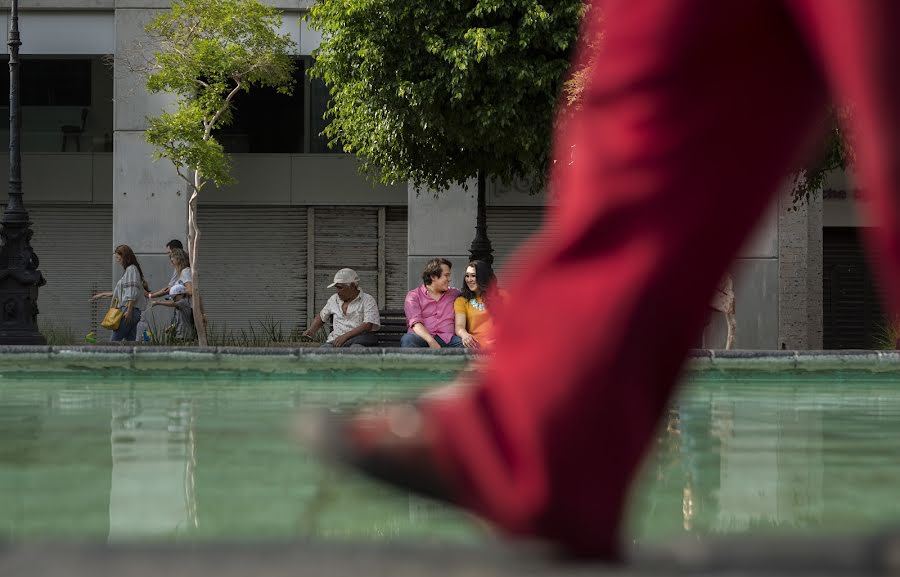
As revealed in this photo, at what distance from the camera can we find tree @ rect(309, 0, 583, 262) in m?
17.0

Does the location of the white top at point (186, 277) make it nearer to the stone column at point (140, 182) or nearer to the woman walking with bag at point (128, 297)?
the woman walking with bag at point (128, 297)

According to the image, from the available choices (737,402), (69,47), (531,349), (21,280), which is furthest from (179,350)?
(69,47)

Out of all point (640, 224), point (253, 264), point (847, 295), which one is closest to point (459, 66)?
point (253, 264)

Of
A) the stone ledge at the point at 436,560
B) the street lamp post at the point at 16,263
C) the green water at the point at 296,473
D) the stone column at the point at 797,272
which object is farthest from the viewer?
the stone column at the point at 797,272

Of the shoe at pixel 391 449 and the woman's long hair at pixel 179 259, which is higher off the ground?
the woman's long hair at pixel 179 259

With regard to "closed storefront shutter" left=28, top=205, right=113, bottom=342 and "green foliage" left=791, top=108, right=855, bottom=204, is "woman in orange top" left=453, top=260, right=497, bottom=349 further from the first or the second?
"closed storefront shutter" left=28, top=205, right=113, bottom=342

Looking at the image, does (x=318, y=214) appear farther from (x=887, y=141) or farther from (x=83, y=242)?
(x=887, y=141)

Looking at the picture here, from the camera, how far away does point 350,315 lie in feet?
45.8

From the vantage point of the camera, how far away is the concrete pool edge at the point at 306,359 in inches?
450

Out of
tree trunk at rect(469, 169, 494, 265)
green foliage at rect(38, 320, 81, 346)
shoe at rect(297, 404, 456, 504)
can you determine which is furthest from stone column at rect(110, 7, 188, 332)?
shoe at rect(297, 404, 456, 504)

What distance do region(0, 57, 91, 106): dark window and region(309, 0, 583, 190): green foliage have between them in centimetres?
699

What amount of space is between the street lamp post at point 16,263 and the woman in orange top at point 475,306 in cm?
626

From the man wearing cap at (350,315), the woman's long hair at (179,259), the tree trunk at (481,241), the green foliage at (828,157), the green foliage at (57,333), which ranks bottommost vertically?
the green foliage at (57,333)

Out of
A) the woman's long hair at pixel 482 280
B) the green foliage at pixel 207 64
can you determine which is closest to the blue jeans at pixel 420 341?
the woman's long hair at pixel 482 280
